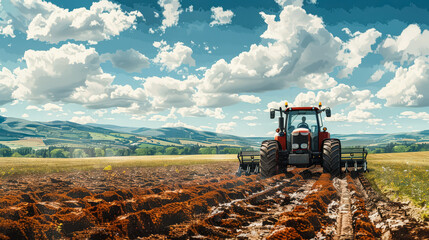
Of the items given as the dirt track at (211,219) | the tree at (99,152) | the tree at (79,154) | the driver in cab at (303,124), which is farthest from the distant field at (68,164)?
the tree at (99,152)

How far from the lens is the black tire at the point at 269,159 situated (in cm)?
1458

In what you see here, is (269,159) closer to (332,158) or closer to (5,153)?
(332,158)

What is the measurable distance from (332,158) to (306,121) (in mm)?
2502

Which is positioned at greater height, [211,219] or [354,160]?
[354,160]

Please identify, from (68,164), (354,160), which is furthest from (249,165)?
(68,164)

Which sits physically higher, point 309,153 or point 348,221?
point 309,153

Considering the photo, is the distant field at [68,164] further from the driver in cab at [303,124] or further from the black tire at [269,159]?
the driver in cab at [303,124]

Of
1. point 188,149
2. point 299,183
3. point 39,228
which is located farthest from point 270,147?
point 188,149

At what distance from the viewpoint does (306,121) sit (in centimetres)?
1639

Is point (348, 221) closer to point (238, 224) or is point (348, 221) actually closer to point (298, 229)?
point (298, 229)

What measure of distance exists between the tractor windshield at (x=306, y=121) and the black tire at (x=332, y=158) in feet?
4.71

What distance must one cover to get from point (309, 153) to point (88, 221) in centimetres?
1112

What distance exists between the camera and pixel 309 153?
603 inches

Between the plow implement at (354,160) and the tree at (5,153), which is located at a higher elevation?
the plow implement at (354,160)
